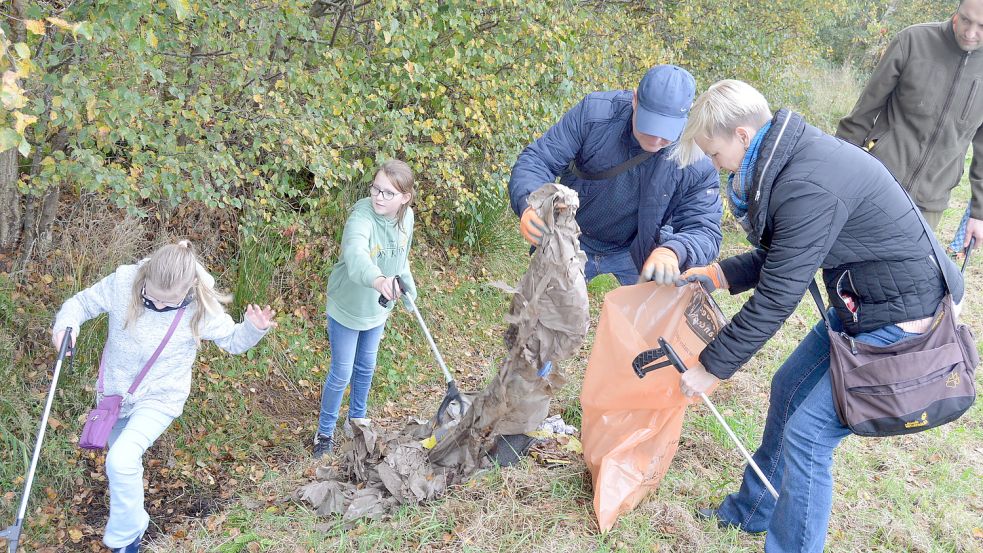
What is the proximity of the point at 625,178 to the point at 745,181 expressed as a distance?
107 centimetres

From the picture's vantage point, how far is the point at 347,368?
3826mm

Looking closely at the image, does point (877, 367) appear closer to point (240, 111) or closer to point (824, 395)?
point (824, 395)

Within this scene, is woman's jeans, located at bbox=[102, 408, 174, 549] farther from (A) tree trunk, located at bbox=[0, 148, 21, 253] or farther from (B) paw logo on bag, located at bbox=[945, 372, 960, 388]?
(B) paw logo on bag, located at bbox=[945, 372, 960, 388]

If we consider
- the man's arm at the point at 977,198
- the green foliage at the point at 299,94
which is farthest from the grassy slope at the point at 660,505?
the green foliage at the point at 299,94

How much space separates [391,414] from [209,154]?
1956 millimetres

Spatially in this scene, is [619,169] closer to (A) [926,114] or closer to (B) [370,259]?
(B) [370,259]

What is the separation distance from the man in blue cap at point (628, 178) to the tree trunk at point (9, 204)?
2714 mm

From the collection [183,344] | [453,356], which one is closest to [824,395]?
[183,344]

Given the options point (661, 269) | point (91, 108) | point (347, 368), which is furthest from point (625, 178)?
point (91, 108)

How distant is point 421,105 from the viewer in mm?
5395

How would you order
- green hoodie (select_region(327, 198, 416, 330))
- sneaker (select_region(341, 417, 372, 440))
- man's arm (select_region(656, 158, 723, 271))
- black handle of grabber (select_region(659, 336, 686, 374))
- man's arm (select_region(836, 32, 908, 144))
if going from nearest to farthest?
black handle of grabber (select_region(659, 336, 686, 374)) → man's arm (select_region(656, 158, 723, 271)) → green hoodie (select_region(327, 198, 416, 330)) → sneaker (select_region(341, 417, 372, 440)) → man's arm (select_region(836, 32, 908, 144))

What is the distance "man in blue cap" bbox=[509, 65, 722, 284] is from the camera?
3.38 meters

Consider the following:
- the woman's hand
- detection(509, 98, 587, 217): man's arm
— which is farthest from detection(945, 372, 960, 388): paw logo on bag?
detection(509, 98, 587, 217): man's arm

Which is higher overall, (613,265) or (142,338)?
(613,265)
